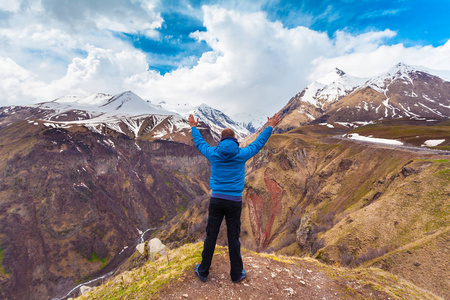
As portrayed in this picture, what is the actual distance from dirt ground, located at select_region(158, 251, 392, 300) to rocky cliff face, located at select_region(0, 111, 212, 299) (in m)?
107

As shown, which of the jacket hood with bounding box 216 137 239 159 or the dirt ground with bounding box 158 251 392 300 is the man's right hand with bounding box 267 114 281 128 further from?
the dirt ground with bounding box 158 251 392 300

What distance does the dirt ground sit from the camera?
5.17m

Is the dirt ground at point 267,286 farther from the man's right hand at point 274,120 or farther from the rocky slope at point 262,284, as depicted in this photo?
the man's right hand at point 274,120

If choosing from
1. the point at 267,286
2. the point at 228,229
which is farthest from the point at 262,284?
the point at 228,229

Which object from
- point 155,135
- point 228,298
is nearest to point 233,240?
point 228,298

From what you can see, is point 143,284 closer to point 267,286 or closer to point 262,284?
point 262,284

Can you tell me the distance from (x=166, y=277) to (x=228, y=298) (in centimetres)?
220

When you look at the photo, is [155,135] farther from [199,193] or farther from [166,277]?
[166,277]

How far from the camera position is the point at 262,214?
5553cm

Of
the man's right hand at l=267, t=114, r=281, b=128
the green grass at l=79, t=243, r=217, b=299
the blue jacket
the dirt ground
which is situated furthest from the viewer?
the man's right hand at l=267, t=114, r=281, b=128

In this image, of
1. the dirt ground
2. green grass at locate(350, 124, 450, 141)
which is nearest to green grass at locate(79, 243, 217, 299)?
the dirt ground

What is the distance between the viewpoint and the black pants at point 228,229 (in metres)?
5.33

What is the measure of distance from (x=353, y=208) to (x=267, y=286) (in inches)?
1295

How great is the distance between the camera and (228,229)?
548 centimetres
